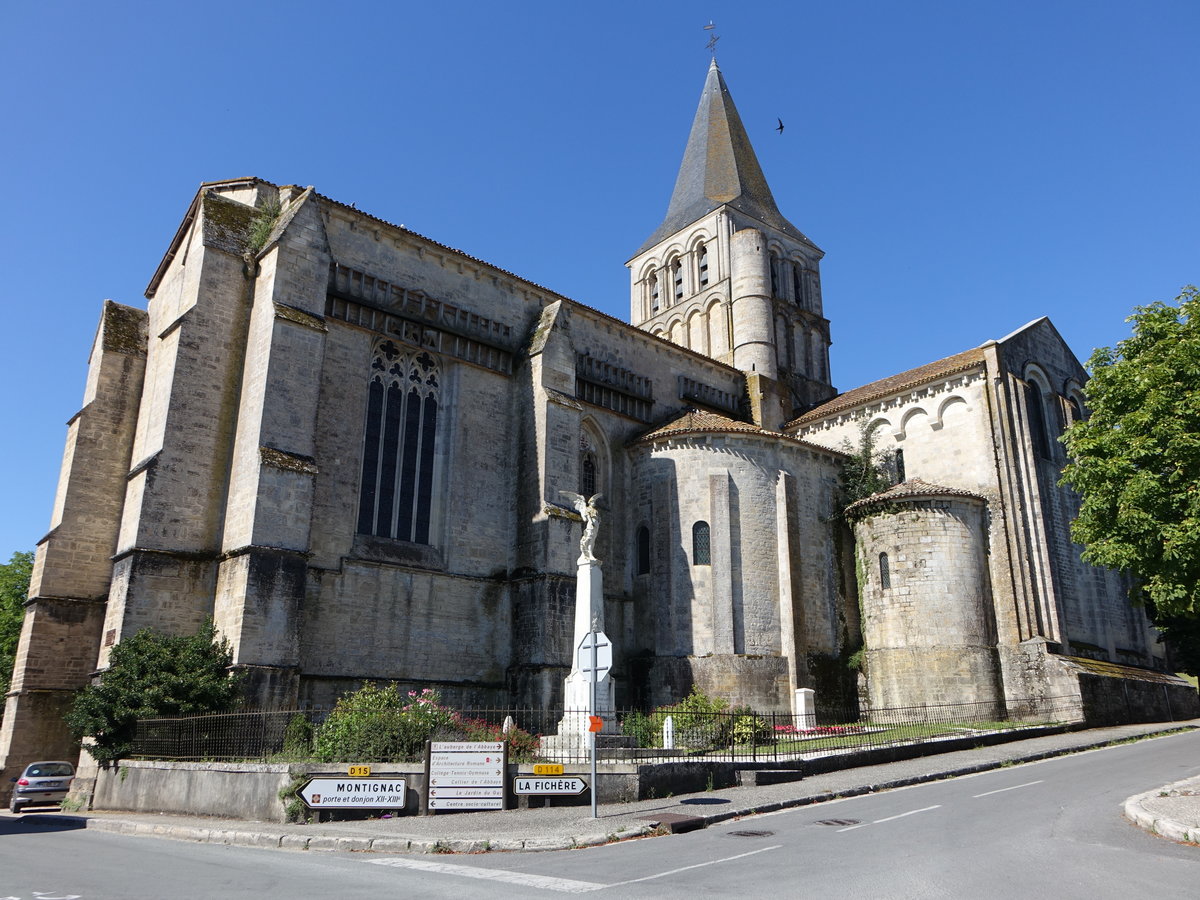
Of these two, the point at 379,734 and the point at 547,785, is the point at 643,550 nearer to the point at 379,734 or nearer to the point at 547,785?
the point at 379,734

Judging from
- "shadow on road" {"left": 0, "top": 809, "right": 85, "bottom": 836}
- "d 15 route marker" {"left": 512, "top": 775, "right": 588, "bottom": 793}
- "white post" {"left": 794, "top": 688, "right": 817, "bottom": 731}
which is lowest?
"shadow on road" {"left": 0, "top": 809, "right": 85, "bottom": 836}

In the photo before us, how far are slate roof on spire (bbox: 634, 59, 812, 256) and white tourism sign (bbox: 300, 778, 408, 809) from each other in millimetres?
32575

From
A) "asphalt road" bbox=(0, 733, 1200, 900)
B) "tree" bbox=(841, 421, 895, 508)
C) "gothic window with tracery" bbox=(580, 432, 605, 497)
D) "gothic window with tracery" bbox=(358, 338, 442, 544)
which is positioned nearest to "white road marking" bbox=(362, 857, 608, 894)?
"asphalt road" bbox=(0, 733, 1200, 900)

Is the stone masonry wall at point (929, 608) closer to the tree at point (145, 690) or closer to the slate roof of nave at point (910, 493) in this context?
the slate roof of nave at point (910, 493)

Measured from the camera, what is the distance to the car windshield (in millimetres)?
18266

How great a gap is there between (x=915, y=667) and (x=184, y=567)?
64.0 feet

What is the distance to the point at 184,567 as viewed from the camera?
61.1 feet

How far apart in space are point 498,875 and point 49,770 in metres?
15.3

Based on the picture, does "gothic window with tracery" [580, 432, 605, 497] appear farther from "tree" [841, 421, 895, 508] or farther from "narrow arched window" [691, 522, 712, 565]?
"tree" [841, 421, 895, 508]

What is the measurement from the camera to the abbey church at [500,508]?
1931 centimetres

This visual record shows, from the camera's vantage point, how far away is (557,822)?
11492mm

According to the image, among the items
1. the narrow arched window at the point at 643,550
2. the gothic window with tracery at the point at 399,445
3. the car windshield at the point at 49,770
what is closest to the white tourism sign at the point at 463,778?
the gothic window with tracery at the point at 399,445

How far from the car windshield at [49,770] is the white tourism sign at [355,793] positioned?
32.6 ft

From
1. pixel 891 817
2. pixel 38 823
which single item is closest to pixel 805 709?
pixel 891 817
